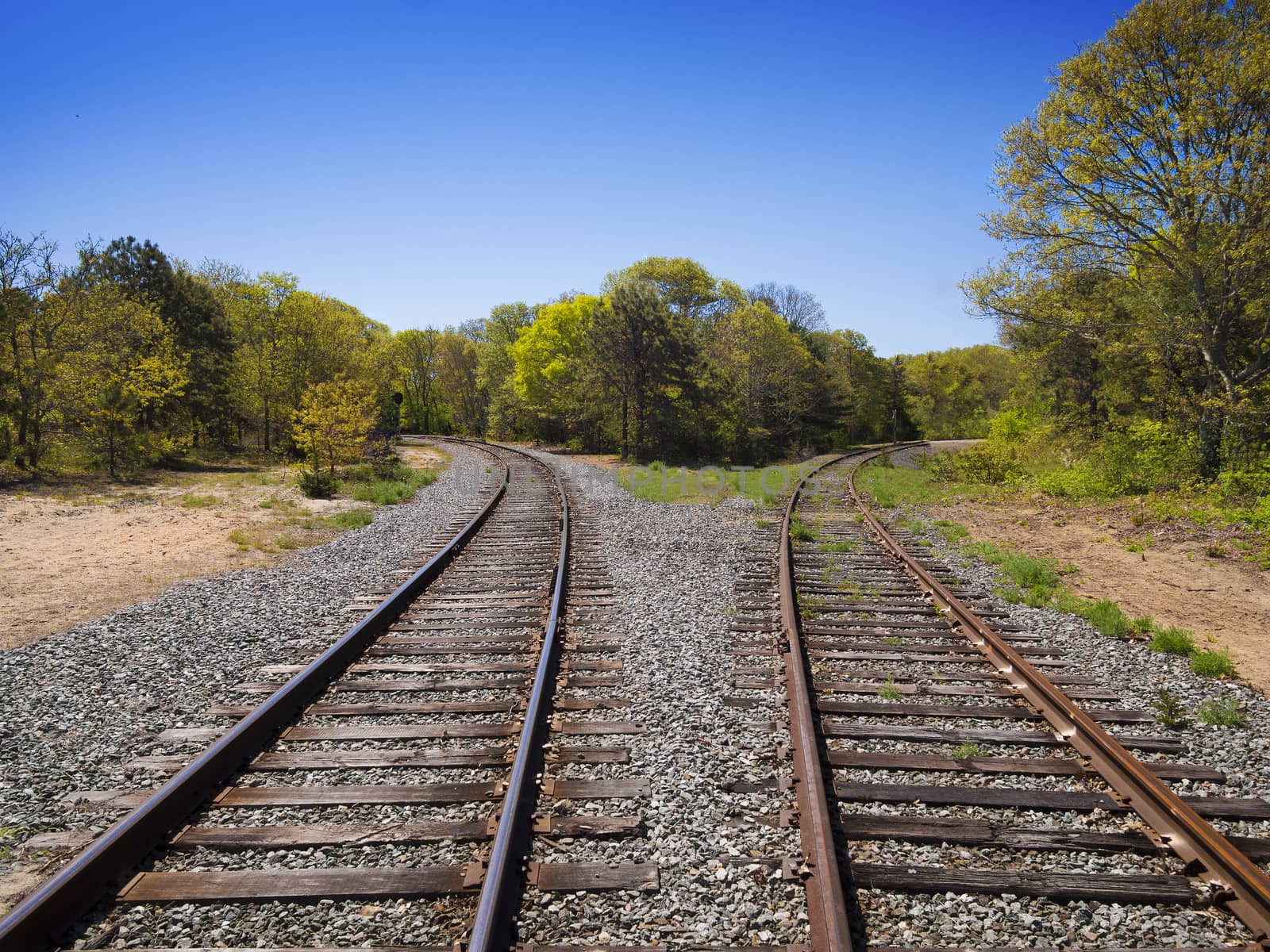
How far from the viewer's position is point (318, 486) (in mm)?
17562

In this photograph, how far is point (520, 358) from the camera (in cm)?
3994

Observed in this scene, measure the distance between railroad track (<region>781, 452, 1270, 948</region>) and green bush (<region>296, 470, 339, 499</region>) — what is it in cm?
1469

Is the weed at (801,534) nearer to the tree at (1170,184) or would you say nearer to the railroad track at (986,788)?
the railroad track at (986,788)

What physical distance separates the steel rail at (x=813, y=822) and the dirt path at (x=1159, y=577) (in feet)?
12.7

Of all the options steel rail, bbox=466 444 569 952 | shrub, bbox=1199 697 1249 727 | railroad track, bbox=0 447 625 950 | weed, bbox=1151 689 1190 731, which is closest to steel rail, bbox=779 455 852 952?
A: railroad track, bbox=0 447 625 950

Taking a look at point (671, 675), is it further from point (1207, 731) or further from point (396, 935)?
point (1207, 731)

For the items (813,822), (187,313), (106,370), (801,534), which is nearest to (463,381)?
(187,313)

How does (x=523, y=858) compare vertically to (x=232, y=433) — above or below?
below

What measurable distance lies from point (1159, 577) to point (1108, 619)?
2.89m

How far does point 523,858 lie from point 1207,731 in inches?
182

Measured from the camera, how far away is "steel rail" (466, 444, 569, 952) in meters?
2.64

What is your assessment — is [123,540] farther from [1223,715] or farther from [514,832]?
[1223,715]

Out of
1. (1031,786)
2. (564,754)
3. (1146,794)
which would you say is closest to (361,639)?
(564,754)

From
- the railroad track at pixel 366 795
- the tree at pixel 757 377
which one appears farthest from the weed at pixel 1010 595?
the tree at pixel 757 377
